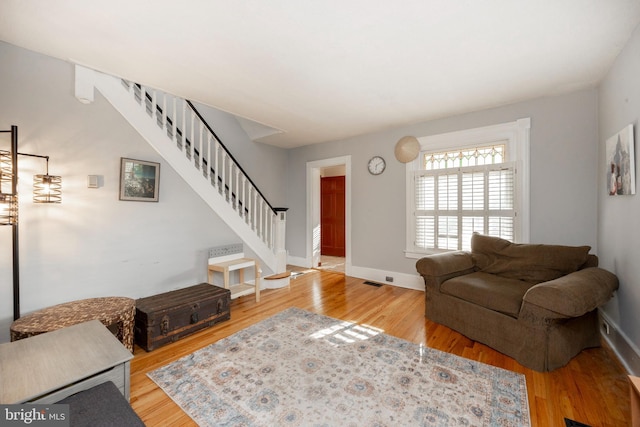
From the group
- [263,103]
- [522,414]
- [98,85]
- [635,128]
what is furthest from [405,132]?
[98,85]

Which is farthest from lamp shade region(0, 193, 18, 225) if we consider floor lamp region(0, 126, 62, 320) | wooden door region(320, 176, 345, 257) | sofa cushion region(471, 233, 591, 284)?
wooden door region(320, 176, 345, 257)

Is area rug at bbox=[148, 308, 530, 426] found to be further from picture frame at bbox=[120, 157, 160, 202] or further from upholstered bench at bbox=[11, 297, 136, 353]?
picture frame at bbox=[120, 157, 160, 202]

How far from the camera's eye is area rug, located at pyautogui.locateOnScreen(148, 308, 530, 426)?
1.51 m

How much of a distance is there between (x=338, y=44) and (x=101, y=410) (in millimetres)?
2505

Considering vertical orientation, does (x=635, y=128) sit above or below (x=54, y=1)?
below

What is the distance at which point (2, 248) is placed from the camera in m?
2.06

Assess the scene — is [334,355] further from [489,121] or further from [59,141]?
[489,121]

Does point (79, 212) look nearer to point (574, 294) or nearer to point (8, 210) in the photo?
point (8, 210)

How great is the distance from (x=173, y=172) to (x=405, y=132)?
3.22m

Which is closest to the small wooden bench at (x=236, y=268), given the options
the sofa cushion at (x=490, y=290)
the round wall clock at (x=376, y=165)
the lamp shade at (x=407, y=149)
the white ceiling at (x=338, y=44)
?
the white ceiling at (x=338, y=44)

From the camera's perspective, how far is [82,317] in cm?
193

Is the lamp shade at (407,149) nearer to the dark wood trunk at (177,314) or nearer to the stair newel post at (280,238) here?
the stair newel post at (280,238)

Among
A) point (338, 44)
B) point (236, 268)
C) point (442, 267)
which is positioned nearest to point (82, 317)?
point (236, 268)

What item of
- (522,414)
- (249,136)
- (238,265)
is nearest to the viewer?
(522,414)
